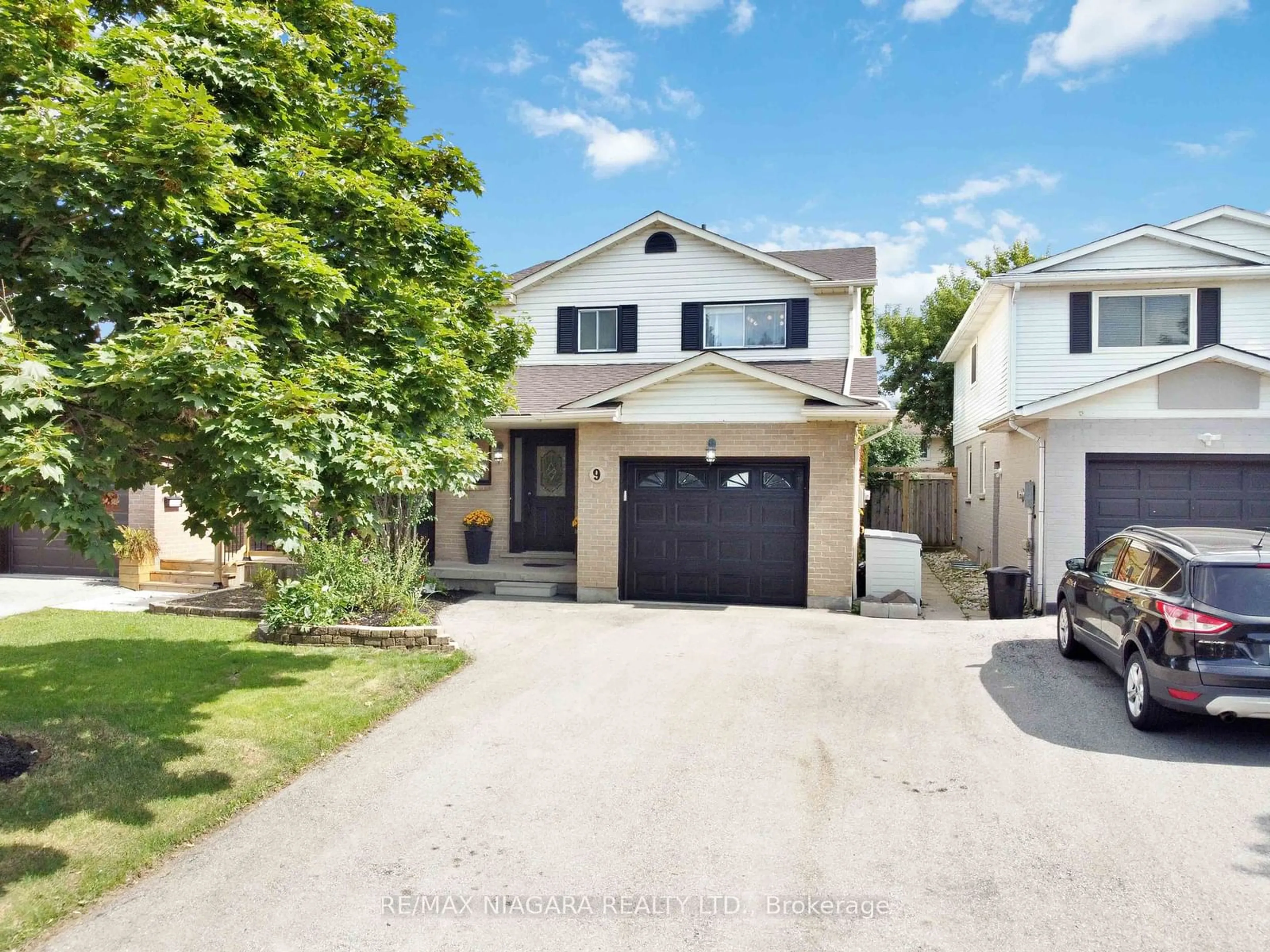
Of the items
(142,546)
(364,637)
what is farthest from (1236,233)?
(142,546)

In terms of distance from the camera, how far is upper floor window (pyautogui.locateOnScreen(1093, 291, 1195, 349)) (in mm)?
13953

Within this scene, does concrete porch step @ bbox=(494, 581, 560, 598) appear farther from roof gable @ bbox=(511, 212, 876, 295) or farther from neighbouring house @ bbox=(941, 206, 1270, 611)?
neighbouring house @ bbox=(941, 206, 1270, 611)

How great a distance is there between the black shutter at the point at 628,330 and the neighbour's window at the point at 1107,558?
994 cm

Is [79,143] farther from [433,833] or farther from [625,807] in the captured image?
[625,807]

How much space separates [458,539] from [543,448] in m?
2.42

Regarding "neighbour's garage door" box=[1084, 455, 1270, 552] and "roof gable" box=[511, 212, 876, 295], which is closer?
"neighbour's garage door" box=[1084, 455, 1270, 552]

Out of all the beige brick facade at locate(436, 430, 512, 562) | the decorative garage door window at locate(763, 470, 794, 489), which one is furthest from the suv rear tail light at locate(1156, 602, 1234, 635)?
the beige brick facade at locate(436, 430, 512, 562)

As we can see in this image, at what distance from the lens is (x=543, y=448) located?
15023 mm

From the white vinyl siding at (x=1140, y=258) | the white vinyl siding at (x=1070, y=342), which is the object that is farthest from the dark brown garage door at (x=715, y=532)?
the white vinyl siding at (x=1140, y=258)

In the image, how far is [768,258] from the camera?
15.5 m

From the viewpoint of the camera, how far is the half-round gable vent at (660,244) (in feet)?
53.0

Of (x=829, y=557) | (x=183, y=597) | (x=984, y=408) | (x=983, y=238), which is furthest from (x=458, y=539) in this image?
(x=983, y=238)

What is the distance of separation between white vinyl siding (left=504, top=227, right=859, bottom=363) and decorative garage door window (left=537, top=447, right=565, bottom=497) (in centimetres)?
254

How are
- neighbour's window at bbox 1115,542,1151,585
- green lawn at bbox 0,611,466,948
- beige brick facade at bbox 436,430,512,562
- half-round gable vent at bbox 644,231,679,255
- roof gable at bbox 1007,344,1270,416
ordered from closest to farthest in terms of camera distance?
green lawn at bbox 0,611,466,948
neighbour's window at bbox 1115,542,1151,585
roof gable at bbox 1007,344,1270,416
beige brick facade at bbox 436,430,512,562
half-round gable vent at bbox 644,231,679,255
